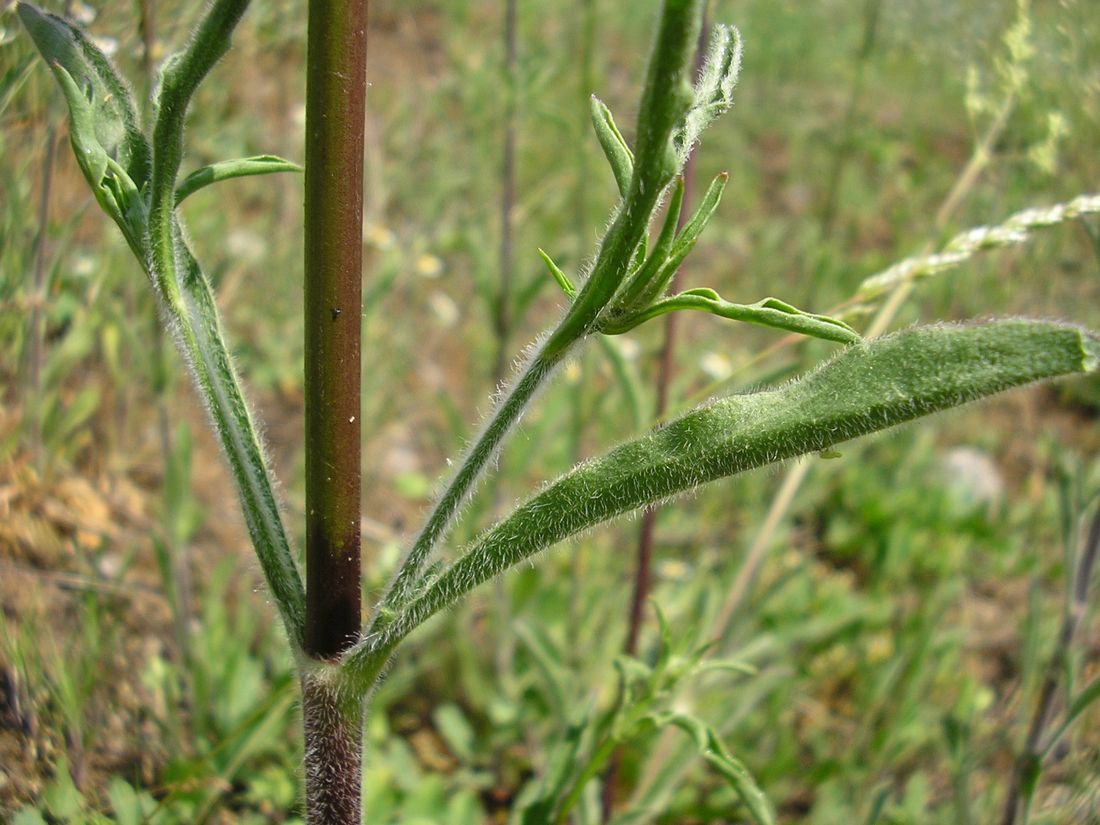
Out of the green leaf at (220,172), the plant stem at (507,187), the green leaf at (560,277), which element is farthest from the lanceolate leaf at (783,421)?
the plant stem at (507,187)

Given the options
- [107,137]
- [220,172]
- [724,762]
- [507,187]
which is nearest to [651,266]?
[220,172]

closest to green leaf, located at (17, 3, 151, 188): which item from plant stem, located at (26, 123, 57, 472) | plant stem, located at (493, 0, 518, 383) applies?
plant stem, located at (26, 123, 57, 472)

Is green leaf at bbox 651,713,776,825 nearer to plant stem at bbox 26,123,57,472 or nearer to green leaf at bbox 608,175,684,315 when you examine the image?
green leaf at bbox 608,175,684,315

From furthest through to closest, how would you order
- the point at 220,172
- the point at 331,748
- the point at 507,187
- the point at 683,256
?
the point at 507,187
the point at 331,748
the point at 220,172
the point at 683,256

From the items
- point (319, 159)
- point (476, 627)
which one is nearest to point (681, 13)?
point (319, 159)

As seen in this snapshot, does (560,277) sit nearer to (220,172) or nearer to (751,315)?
(751,315)

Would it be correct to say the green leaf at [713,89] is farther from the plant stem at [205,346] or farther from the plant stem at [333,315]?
the plant stem at [205,346]
